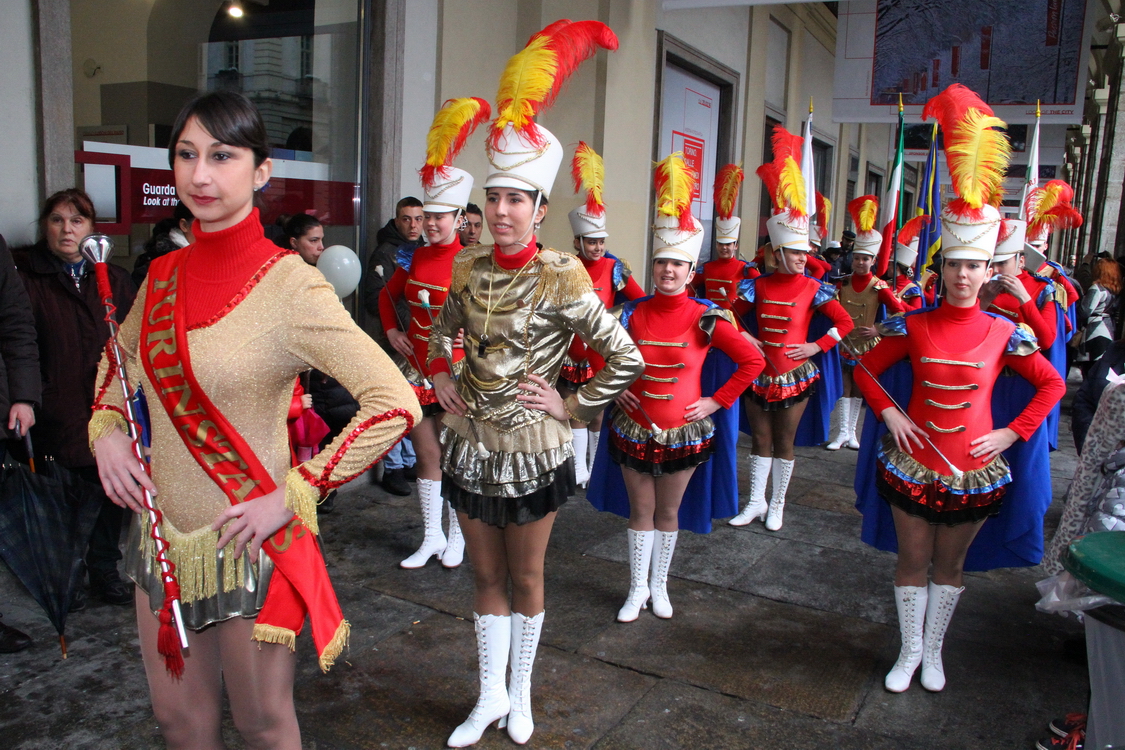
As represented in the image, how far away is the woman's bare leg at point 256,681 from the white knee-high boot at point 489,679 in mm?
1203

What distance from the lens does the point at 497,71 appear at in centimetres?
749

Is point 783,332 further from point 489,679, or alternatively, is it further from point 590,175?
point 489,679

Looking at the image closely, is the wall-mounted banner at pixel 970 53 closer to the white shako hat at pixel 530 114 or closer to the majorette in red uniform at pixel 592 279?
the majorette in red uniform at pixel 592 279

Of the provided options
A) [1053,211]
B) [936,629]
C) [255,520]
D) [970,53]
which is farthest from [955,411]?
[970,53]

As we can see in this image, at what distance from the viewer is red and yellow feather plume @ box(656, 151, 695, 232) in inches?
163

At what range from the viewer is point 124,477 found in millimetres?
1902

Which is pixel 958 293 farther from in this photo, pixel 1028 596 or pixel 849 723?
pixel 1028 596

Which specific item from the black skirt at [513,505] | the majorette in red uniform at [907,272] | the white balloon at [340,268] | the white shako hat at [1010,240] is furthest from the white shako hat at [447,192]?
the majorette in red uniform at [907,272]

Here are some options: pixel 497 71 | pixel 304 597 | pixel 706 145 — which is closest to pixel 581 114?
pixel 497 71

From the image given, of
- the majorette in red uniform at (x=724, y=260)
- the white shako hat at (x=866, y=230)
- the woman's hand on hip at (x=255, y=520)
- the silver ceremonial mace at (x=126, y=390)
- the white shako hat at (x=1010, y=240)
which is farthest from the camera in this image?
the white shako hat at (x=866, y=230)

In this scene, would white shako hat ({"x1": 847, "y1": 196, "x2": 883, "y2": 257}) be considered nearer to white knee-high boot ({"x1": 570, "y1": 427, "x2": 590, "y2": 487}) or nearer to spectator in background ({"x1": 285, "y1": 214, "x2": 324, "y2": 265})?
white knee-high boot ({"x1": 570, "y1": 427, "x2": 590, "y2": 487})

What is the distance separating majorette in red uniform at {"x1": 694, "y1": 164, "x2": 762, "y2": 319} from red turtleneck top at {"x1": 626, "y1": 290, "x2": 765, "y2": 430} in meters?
2.83

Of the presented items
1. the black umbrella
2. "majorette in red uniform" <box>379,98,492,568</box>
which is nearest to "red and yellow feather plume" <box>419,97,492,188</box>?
"majorette in red uniform" <box>379,98,492,568</box>

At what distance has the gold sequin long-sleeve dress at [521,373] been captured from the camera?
2889 mm
